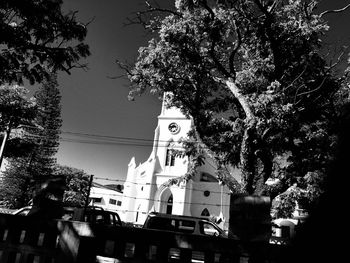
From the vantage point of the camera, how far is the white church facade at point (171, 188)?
40469mm

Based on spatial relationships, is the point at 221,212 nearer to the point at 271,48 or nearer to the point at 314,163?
the point at 314,163

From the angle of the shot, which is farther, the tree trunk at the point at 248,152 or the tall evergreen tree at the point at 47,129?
the tall evergreen tree at the point at 47,129

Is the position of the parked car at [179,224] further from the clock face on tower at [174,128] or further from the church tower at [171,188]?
the clock face on tower at [174,128]

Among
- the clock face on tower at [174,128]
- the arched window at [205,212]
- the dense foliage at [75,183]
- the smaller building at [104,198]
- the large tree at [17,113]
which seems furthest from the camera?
the smaller building at [104,198]

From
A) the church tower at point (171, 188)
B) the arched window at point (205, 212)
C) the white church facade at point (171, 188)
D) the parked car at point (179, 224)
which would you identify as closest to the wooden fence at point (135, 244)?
the parked car at point (179, 224)

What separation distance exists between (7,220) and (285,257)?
3.32 m

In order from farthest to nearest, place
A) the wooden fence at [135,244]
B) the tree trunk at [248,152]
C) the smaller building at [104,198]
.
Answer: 1. the smaller building at [104,198]
2. the tree trunk at [248,152]
3. the wooden fence at [135,244]

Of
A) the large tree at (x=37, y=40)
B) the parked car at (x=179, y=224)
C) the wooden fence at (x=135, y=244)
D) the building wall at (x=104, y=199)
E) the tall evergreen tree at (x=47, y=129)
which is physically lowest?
the wooden fence at (x=135, y=244)

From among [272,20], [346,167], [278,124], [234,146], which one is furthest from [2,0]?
[234,146]

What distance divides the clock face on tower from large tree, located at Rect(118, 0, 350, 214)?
2602cm

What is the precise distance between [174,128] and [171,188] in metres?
9.18

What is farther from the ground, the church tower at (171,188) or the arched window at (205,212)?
the church tower at (171,188)

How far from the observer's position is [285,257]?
3.94 ft

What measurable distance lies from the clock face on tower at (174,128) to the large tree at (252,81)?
2602cm
